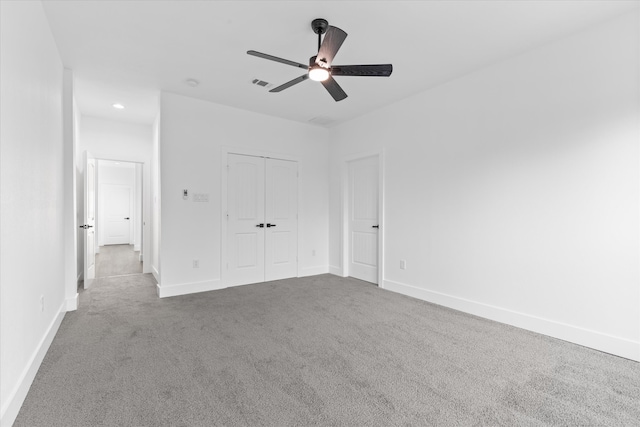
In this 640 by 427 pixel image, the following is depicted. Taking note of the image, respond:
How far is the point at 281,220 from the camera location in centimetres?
525

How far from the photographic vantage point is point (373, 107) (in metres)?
4.70

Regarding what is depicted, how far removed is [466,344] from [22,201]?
11.5 feet

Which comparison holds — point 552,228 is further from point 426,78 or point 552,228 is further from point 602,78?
point 426,78

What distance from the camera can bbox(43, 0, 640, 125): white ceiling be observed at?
2.43 m

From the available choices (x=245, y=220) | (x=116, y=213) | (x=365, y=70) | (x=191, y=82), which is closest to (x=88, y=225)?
(x=245, y=220)

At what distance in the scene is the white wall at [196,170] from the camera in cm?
418

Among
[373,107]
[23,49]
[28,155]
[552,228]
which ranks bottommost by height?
[552,228]

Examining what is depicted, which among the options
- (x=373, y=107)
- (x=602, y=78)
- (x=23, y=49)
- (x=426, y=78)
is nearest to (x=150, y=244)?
(x=23, y=49)

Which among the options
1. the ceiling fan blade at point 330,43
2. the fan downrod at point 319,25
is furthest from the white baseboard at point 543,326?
the fan downrod at point 319,25

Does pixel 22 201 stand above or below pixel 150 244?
Result: above

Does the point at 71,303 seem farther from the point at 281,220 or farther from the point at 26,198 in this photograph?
the point at 281,220

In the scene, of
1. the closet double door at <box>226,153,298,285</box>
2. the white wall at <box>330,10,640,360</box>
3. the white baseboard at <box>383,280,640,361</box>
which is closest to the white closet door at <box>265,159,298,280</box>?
the closet double door at <box>226,153,298,285</box>

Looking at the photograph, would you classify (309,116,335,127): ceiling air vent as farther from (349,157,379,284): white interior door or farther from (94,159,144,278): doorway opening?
(94,159,144,278): doorway opening

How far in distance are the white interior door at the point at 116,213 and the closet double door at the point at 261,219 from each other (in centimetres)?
775
